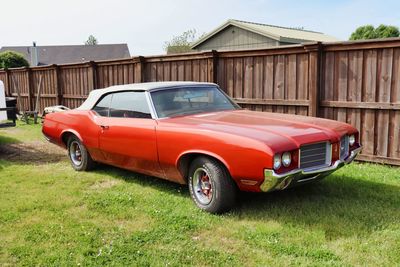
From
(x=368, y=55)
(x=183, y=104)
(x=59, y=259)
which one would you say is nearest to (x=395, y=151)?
(x=368, y=55)

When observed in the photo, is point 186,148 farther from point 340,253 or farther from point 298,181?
point 340,253

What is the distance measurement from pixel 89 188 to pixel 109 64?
21.7 feet

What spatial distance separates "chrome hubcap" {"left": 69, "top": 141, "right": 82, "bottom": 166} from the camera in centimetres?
705

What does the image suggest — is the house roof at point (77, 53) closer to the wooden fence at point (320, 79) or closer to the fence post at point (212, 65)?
the wooden fence at point (320, 79)

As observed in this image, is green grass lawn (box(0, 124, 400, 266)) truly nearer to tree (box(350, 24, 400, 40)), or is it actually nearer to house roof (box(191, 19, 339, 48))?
house roof (box(191, 19, 339, 48))

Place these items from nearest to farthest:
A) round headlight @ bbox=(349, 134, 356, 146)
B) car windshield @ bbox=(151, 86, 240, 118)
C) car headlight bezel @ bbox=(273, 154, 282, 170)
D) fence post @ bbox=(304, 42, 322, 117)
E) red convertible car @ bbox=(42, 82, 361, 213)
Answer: car headlight bezel @ bbox=(273, 154, 282, 170) → red convertible car @ bbox=(42, 82, 361, 213) → round headlight @ bbox=(349, 134, 356, 146) → car windshield @ bbox=(151, 86, 240, 118) → fence post @ bbox=(304, 42, 322, 117)

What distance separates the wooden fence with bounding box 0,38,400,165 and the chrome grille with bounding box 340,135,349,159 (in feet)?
6.52

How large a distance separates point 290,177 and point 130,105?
270 cm

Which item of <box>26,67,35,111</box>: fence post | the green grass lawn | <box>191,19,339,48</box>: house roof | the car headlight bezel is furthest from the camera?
<box>191,19,339,48</box>: house roof

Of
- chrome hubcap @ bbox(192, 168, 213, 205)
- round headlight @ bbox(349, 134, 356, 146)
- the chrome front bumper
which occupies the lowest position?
chrome hubcap @ bbox(192, 168, 213, 205)

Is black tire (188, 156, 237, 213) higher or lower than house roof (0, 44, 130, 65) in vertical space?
lower

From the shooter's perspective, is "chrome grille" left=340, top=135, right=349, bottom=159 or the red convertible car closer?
the red convertible car

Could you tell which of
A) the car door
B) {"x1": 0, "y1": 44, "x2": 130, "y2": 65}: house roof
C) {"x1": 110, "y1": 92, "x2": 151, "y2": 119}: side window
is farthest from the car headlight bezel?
{"x1": 0, "y1": 44, "x2": 130, "y2": 65}: house roof

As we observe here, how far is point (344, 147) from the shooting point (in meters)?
4.93
